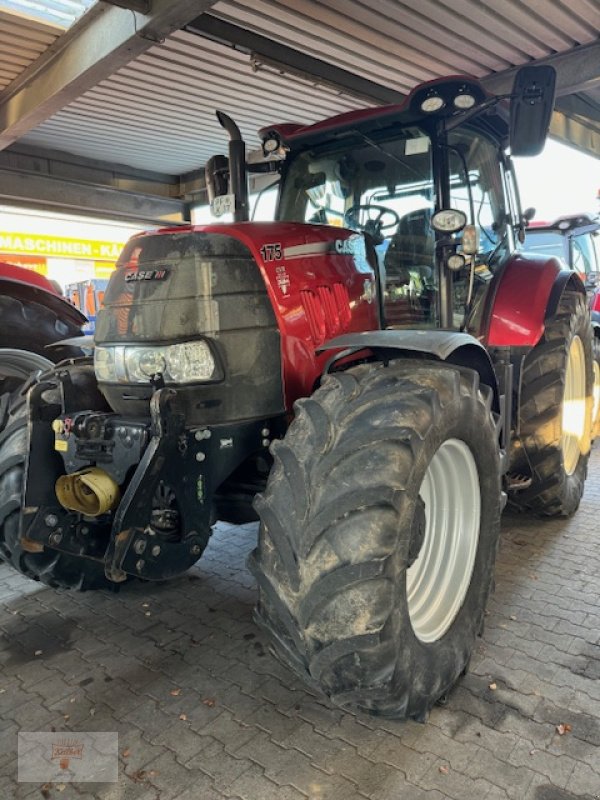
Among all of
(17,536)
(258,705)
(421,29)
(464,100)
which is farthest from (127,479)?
(421,29)

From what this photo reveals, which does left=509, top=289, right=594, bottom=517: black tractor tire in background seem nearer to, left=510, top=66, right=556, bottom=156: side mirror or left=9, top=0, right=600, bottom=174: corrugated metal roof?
left=510, top=66, right=556, bottom=156: side mirror

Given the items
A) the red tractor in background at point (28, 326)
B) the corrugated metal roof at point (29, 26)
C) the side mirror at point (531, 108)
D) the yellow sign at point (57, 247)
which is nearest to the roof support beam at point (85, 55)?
the corrugated metal roof at point (29, 26)

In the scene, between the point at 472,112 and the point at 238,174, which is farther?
the point at 238,174

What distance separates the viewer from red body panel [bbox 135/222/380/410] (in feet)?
7.88

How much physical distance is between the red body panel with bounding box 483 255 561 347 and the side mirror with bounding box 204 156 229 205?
1.64 m

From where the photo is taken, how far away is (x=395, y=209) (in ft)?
10.5

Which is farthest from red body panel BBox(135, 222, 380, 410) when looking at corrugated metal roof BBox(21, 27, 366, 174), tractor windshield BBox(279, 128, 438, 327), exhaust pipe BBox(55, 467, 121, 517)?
corrugated metal roof BBox(21, 27, 366, 174)

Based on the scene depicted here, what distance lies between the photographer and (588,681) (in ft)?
7.65

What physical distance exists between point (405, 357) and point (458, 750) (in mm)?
1335

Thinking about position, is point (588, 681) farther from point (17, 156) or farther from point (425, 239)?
point (17, 156)

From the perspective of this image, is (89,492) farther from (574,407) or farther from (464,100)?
(574,407)

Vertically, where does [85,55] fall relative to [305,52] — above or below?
below

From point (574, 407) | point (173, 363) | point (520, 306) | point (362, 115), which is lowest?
point (574, 407)

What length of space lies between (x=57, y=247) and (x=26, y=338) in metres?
9.77
